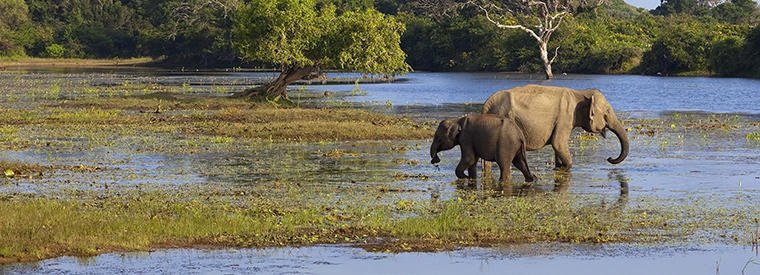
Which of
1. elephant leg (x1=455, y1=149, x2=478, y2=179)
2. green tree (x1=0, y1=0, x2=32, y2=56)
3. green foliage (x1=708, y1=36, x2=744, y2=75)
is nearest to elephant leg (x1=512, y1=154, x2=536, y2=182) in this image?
elephant leg (x1=455, y1=149, x2=478, y2=179)

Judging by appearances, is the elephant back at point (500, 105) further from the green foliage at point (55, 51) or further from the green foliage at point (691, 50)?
the green foliage at point (55, 51)

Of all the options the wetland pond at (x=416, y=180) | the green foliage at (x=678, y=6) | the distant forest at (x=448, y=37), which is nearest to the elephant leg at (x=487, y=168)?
the wetland pond at (x=416, y=180)

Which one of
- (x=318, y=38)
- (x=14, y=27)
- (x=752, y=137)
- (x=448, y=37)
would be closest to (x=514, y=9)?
(x=448, y=37)

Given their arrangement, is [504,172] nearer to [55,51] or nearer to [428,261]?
[428,261]

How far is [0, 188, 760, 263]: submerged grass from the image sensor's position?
14062mm

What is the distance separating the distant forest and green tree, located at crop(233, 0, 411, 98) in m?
30.2

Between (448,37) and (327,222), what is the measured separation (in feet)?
301

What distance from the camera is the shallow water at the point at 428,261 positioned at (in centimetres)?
1284

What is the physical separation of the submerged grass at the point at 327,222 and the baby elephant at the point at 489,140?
1.79m

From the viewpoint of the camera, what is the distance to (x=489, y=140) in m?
19.9

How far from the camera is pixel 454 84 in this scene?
235ft

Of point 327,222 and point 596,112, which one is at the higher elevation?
point 596,112

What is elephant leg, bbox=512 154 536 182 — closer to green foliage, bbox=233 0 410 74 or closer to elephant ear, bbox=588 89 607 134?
elephant ear, bbox=588 89 607 134

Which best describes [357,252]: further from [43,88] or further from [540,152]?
[43,88]
